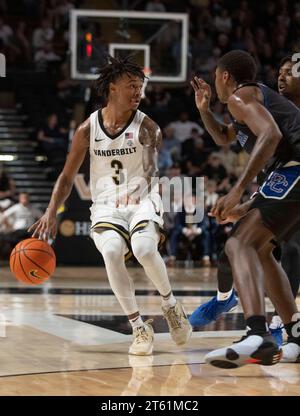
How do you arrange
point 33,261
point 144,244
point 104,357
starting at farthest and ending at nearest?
point 33,261 < point 144,244 < point 104,357

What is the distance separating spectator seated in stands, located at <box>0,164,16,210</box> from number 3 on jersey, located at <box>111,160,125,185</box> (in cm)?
874

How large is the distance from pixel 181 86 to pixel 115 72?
8892 millimetres

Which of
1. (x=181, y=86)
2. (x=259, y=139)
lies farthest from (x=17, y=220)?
(x=259, y=139)

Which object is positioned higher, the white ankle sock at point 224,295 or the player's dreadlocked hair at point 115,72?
the player's dreadlocked hair at point 115,72

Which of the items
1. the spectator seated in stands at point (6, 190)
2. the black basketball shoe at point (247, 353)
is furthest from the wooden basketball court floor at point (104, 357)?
the spectator seated in stands at point (6, 190)

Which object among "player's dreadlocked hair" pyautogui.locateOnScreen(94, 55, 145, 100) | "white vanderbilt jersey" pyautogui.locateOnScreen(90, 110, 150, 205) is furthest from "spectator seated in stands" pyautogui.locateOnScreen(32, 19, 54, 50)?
"white vanderbilt jersey" pyautogui.locateOnScreen(90, 110, 150, 205)

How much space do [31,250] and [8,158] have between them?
10897mm

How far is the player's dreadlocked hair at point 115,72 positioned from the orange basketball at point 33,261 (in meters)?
1.06

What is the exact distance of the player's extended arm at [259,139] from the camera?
3.89 metres

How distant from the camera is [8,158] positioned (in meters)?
15.8

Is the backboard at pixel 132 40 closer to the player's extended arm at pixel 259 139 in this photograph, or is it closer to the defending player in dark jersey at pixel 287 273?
the defending player in dark jersey at pixel 287 273

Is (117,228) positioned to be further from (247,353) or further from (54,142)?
(54,142)

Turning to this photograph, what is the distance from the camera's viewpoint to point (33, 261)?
201 inches
